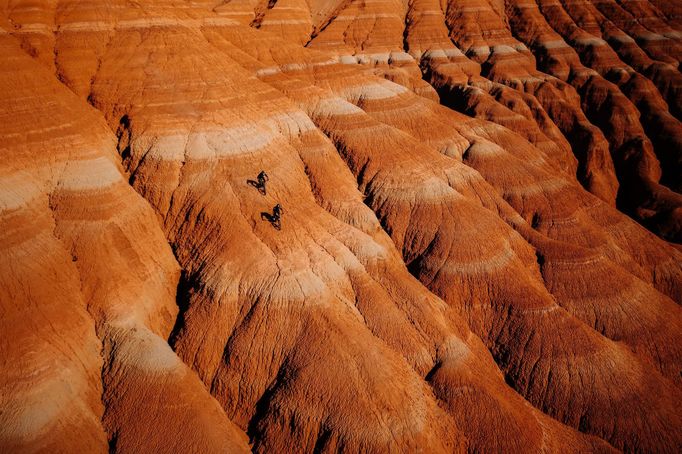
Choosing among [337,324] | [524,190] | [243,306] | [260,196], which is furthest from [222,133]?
[524,190]

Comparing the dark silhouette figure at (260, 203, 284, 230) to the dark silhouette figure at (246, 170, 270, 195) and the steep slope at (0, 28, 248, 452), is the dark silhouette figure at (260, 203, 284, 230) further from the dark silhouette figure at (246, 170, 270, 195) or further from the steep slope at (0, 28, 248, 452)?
the steep slope at (0, 28, 248, 452)

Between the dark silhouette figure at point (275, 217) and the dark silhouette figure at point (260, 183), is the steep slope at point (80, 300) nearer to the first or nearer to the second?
the dark silhouette figure at point (275, 217)

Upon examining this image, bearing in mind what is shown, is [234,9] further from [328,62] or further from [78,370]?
[78,370]

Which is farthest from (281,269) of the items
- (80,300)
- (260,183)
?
(80,300)

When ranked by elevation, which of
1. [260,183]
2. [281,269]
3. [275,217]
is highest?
[260,183]

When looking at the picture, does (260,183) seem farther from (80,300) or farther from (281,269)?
(80,300)

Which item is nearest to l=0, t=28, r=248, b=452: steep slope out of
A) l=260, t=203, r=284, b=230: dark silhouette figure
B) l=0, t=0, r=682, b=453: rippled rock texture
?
l=0, t=0, r=682, b=453: rippled rock texture
